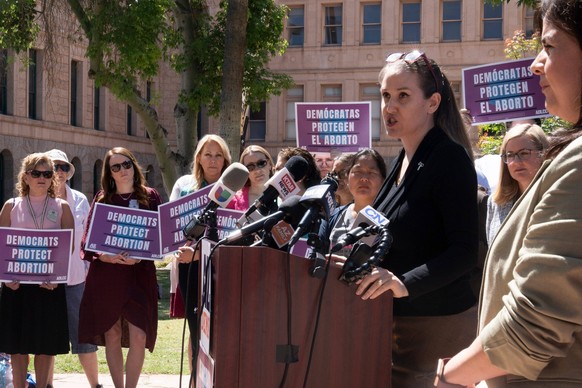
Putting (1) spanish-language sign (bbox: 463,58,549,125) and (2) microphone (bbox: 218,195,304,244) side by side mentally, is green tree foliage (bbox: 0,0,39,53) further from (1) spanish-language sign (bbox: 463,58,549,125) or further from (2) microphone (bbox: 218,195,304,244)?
(2) microphone (bbox: 218,195,304,244)

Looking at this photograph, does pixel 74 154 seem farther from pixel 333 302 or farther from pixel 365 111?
pixel 333 302

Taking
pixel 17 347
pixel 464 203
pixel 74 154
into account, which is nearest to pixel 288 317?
pixel 464 203

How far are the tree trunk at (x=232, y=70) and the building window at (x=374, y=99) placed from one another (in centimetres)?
2736

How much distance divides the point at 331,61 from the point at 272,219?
45341 mm

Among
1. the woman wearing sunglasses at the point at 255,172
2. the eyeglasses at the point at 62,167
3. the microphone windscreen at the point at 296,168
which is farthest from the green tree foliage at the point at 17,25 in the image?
the microphone windscreen at the point at 296,168

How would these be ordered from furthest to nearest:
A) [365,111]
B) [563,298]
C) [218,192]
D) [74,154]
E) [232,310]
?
1. [74,154]
2. [365,111]
3. [218,192]
4. [232,310]
5. [563,298]

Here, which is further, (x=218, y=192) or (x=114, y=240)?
(x=114, y=240)

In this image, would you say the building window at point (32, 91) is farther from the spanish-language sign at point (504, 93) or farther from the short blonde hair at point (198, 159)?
the short blonde hair at point (198, 159)

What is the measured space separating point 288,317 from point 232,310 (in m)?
0.16

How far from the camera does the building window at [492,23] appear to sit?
1774 inches

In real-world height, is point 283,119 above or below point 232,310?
above

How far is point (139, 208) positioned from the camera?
7.99 meters

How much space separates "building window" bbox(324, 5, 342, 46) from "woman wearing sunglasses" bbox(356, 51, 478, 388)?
1764 inches

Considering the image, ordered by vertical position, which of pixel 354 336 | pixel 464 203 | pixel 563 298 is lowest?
pixel 354 336
